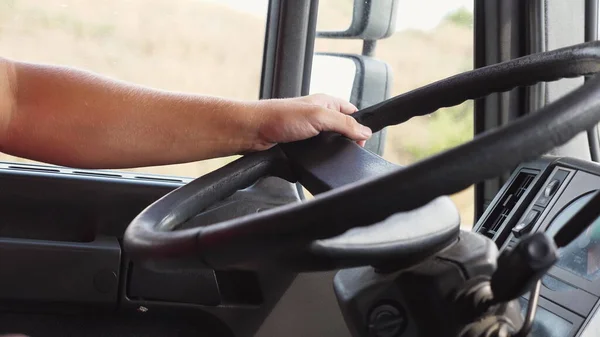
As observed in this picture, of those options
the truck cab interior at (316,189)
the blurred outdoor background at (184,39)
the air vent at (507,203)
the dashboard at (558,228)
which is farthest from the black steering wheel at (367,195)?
the blurred outdoor background at (184,39)

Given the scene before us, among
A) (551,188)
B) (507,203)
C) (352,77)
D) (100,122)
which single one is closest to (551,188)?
(551,188)

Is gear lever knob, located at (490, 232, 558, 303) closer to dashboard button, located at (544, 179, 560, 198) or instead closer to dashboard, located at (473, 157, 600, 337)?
dashboard, located at (473, 157, 600, 337)

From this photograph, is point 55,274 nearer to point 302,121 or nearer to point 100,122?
point 100,122

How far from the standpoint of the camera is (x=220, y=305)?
171 centimetres

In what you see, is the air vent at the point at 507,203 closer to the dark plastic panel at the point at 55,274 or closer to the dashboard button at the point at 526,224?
the dashboard button at the point at 526,224

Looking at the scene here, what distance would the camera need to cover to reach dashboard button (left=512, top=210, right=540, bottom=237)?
53.5 inches

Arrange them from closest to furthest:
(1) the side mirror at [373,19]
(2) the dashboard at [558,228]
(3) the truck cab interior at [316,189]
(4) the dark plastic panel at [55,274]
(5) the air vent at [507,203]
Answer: (3) the truck cab interior at [316,189] → (2) the dashboard at [558,228] → (5) the air vent at [507,203] → (4) the dark plastic panel at [55,274] → (1) the side mirror at [373,19]

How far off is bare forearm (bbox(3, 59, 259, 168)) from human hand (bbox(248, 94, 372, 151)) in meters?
0.12

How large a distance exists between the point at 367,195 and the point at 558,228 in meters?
0.54

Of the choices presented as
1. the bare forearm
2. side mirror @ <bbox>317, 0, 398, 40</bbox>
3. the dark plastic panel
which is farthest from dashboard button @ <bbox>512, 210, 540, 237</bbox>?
the dark plastic panel

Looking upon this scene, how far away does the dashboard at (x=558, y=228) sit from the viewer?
1149mm

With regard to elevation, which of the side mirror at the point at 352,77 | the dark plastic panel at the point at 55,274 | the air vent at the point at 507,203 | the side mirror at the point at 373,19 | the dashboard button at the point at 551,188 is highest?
the side mirror at the point at 373,19

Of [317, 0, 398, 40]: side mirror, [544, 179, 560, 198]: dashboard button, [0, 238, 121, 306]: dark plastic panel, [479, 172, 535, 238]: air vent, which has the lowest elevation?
[0, 238, 121, 306]: dark plastic panel

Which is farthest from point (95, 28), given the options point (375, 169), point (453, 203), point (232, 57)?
point (453, 203)
